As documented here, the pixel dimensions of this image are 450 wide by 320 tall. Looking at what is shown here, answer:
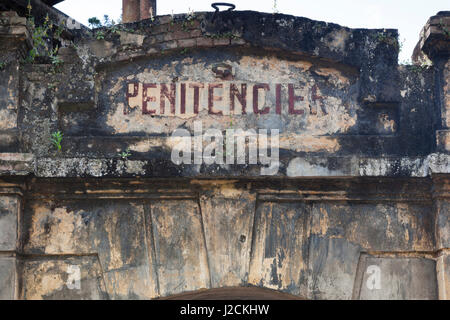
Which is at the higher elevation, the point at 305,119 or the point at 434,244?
the point at 305,119

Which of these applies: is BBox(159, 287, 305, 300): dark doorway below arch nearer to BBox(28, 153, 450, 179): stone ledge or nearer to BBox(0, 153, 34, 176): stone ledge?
BBox(28, 153, 450, 179): stone ledge

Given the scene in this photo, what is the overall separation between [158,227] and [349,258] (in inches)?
54.3

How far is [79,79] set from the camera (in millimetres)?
5137

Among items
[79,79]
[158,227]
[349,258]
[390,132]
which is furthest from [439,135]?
[79,79]

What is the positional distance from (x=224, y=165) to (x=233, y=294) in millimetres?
1160

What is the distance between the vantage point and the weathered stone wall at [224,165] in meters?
4.88

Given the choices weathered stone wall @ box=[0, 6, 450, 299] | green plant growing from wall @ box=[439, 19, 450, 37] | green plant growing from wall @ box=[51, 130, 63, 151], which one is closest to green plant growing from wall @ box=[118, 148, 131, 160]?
weathered stone wall @ box=[0, 6, 450, 299]

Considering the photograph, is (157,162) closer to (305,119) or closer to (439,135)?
(305,119)

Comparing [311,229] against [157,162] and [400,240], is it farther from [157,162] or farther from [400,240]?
[157,162]

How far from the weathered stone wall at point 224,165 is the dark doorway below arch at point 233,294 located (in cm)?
8

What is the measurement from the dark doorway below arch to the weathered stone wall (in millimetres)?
85

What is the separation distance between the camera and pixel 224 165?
489 centimetres
